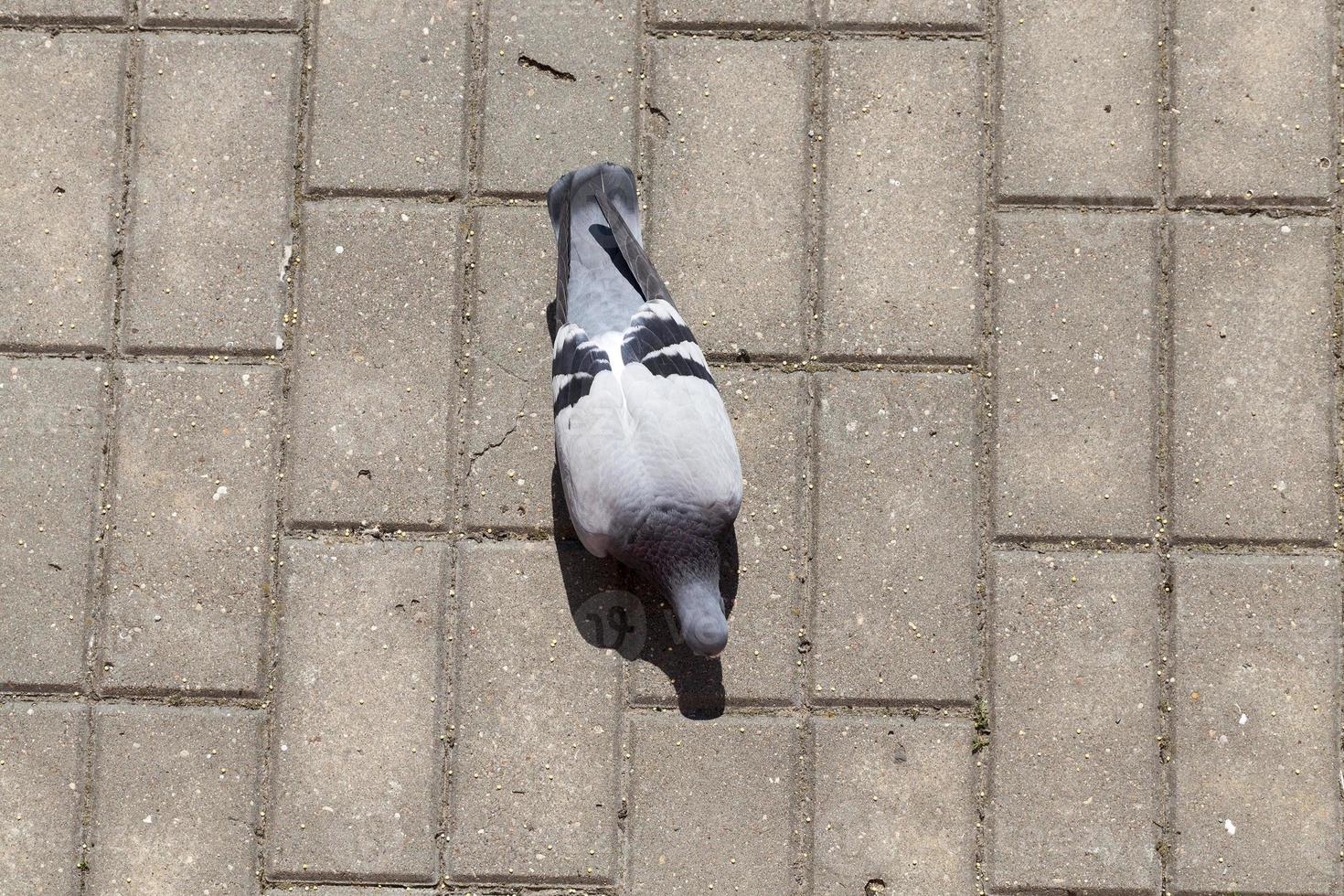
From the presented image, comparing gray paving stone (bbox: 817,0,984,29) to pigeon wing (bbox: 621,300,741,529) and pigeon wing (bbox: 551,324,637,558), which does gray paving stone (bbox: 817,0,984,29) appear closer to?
pigeon wing (bbox: 621,300,741,529)

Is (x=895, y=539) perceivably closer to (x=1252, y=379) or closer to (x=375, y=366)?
(x=1252, y=379)

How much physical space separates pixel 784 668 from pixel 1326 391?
1.83 metres

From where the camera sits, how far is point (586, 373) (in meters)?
3.25

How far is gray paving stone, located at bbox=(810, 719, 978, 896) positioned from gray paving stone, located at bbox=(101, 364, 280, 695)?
69.2 inches

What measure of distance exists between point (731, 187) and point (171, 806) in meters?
2.50

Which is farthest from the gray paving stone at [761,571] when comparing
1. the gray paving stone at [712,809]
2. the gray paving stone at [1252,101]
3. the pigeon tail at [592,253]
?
the gray paving stone at [1252,101]

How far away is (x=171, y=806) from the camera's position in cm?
357

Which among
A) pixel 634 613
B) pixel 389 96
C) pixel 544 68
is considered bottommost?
pixel 634 613

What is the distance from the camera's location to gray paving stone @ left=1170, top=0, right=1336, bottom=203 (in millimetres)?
3629

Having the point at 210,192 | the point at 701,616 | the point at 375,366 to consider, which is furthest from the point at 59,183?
the point at 701,616

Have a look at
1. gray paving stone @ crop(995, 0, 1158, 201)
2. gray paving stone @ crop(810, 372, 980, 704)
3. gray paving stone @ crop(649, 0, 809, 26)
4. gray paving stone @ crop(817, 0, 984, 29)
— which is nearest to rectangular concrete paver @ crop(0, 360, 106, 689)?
gray paving stone @ crop(649, 0, 809, 26)

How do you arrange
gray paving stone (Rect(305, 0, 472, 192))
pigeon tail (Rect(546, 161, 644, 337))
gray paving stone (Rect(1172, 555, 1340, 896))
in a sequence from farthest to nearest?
1. gray paving stone (Rect(305, 0, 472, 192))
2. gray paving stone (Rect(1172, 555, 1340, 896))
3. pigeon tail (Rect(546, 161, 644, 337))

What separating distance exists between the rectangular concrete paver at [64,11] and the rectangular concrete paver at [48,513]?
107 cm

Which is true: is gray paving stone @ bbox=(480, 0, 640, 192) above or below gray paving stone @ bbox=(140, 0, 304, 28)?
below
